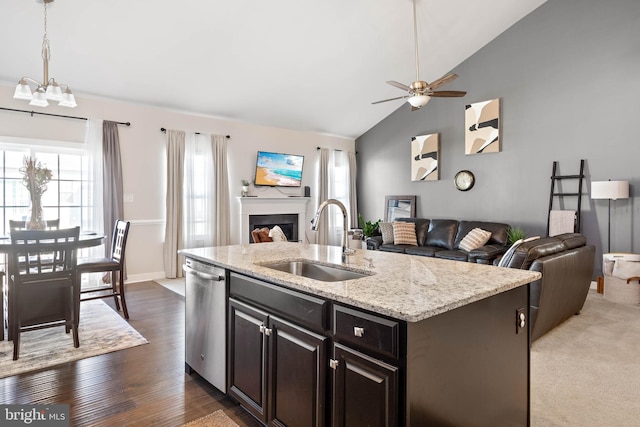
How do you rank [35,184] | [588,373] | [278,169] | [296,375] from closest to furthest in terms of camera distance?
[296,375]
[588,373]
[35,184]
[278,169]

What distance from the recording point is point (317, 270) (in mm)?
2287

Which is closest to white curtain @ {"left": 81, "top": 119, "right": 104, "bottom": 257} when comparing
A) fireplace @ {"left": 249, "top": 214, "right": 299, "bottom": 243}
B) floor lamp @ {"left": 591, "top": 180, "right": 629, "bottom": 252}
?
fireplace @ {"left": 249, "top": 214, "right": 299, "bottom": 243}

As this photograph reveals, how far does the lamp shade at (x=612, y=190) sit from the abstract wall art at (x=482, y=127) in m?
1.66

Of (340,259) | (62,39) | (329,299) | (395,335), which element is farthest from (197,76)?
(395,335)

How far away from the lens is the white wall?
4.82 m

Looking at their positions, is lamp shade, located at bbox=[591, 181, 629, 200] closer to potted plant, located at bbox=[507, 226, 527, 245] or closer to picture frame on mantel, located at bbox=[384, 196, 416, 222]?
potted plant, located at bbox=[507, 226, 527, 245]

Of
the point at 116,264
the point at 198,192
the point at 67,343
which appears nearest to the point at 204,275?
the point at 67,343

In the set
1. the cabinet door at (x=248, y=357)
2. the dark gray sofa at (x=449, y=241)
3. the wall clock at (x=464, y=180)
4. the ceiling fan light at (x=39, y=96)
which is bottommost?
the cabinet door at (x=248, y=357)

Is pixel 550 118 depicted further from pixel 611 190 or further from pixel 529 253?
pixel 529 253

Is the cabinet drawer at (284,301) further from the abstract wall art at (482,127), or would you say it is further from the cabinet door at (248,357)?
the abstract wall art at (482,127)

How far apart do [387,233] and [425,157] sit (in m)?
1.70

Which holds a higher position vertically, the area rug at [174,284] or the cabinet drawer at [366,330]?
the cabinet drawer at [366,330]

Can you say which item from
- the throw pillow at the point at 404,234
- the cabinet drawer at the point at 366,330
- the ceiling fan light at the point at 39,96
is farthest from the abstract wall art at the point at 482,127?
the ceiling fan light at the point at 39,96

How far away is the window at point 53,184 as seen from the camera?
465 cm
